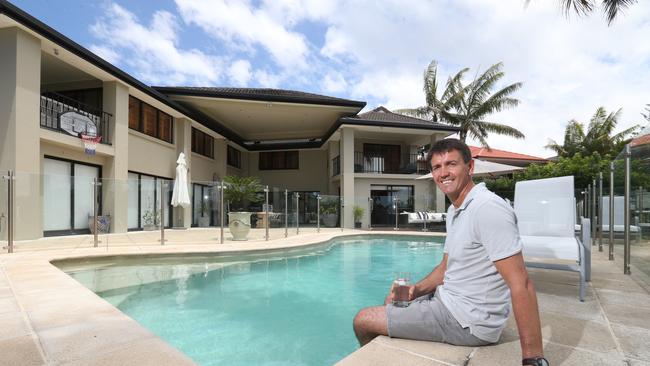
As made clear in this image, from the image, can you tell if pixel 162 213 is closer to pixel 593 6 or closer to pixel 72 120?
pixel 72 120

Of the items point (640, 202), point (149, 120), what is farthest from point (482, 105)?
point (640, 202)

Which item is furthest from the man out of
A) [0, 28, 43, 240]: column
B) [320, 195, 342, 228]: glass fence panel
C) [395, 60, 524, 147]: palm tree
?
[395, 60, 524, 147]: palm tree

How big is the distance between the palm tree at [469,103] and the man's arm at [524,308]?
70.6ft

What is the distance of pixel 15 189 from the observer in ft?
23.6

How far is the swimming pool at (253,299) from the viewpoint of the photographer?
3260 mm

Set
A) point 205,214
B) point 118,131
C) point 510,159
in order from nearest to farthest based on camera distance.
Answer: point 118,131
point 205,214
point 510,159

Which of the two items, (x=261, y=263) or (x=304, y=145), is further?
(x=304, y=145)

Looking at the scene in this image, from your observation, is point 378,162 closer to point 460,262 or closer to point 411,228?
point 411,228

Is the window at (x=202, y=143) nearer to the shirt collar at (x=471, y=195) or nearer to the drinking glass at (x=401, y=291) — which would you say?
the drinking glass at (x=401, y=291)

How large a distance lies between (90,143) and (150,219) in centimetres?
298

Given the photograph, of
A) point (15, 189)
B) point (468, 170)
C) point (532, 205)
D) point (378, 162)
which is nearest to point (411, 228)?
point (378, 162)

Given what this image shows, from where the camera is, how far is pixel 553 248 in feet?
11.0

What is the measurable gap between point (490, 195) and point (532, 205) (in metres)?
A: 3.05

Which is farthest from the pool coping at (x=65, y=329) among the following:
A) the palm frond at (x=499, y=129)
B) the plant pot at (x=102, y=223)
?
the palm frond at (x=499, y=129)
